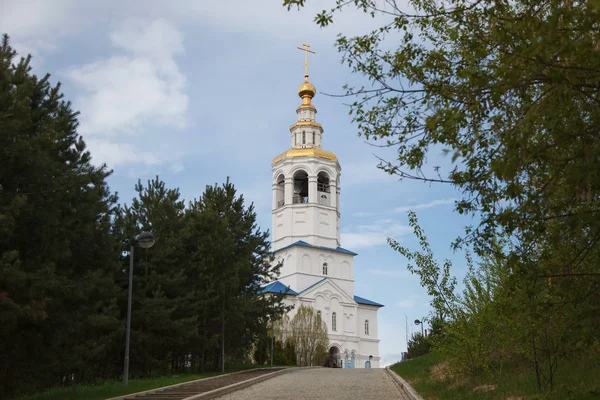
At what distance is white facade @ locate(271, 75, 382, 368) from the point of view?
225 feet

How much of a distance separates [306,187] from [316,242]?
635 centimetres

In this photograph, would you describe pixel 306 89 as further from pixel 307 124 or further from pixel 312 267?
pixel 312 267

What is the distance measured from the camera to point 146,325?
25719 mm

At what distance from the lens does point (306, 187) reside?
73.1 m

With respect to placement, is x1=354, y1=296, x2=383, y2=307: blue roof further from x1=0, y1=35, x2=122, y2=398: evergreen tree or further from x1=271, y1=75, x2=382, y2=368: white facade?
x1=0, y1=35, x2=122, y2=398: evergreen tree

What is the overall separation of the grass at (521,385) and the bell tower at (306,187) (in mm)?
51577

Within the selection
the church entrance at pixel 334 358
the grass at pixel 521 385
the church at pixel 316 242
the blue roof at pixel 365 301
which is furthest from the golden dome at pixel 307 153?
the grass at pixel 521 385

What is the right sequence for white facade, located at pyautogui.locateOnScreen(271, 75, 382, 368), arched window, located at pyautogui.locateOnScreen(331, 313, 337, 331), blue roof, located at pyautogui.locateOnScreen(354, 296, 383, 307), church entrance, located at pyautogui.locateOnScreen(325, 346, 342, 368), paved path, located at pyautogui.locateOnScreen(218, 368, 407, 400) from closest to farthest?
paved path, located at pyautogui.locateOnScreen(218, 368, 407, 400) → church entrance, located at pyautogui.locateOnScreen(325, 346, 342, 368) → arched window, located at pyautogui.locateOnScreen(331, 313, 337, 331) → white facade, located at pyautogui.locateOnScreen(271, 75, 382, 368) → blue roof, located at pyautogui.locateOnScreen(354, 296, 383, 307)

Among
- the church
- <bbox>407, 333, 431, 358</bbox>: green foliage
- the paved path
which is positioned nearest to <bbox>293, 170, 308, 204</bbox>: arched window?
the church

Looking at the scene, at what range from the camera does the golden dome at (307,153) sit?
70000 mm

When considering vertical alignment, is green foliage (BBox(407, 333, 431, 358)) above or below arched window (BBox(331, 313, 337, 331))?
below

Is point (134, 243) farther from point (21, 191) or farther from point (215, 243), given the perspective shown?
point (21, 191)

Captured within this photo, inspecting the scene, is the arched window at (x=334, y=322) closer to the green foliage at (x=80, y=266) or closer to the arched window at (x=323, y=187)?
the arched window at (x=323, y=187)

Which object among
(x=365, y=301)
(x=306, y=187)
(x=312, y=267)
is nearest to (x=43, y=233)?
(x=312, y=267)
